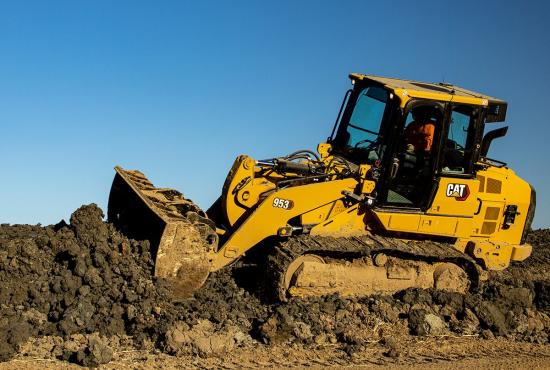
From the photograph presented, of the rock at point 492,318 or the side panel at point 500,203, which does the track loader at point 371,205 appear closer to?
the side panel at point 500,203

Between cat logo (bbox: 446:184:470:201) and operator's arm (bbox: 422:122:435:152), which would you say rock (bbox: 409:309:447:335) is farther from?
operator's arm (bbox: 422:122:435:152)

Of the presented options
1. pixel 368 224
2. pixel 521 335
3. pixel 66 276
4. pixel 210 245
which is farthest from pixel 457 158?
pixel 66 276

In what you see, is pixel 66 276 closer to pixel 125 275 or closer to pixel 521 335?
pixel 125 275

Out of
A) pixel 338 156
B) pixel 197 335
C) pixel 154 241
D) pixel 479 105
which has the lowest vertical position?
pixel 197 335

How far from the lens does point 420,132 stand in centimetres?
1125

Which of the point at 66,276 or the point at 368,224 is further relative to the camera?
the point at 368,224

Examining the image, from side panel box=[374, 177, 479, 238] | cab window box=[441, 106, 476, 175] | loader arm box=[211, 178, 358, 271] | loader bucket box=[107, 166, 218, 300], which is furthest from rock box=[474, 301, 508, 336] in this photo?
loader bucket box=[107, 166, 218, 300]

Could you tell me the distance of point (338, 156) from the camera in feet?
38.8

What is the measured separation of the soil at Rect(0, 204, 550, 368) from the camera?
885 centimetres

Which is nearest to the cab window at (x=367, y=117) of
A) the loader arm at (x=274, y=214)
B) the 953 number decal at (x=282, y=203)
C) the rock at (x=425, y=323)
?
the loader arm at (x=274, y=214)

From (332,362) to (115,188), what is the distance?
4911 mm

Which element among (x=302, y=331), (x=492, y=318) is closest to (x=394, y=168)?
(x=492, y=318)

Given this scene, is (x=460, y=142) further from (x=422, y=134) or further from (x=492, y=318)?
(x=492, y=318)

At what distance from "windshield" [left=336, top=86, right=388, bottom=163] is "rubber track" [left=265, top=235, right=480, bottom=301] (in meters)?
1.21
